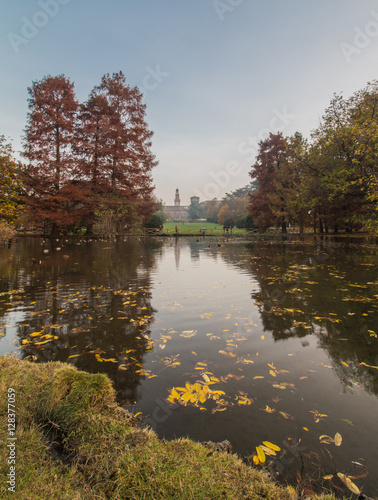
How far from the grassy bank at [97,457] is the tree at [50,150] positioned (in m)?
25.2

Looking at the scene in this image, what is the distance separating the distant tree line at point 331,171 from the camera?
59.5 ft

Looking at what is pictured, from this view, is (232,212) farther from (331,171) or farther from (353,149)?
(353,149)

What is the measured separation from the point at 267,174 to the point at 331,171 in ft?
41.6

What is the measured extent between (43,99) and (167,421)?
30311mm

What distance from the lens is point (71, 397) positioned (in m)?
2.13

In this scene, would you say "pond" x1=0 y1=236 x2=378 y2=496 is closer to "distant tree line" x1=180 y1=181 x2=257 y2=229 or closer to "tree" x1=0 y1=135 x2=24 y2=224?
"tree" x1=0 y1=135 x2=24 y2=224

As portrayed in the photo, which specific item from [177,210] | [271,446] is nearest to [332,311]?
[271,446]

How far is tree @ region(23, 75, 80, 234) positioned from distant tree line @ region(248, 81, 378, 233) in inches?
854

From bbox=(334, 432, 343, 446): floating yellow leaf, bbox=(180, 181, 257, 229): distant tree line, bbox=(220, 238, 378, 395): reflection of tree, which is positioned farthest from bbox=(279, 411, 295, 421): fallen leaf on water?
bbox=(180, 181, 257, 229): distant tree line

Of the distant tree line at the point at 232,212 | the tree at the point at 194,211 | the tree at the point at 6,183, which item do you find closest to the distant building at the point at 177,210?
the tree at the point at 194,211

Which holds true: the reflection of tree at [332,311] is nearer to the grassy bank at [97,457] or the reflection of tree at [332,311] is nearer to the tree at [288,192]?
the grassy bank at [97,457]

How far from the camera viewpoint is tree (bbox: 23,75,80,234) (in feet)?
80.9

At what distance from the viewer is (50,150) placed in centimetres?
2580

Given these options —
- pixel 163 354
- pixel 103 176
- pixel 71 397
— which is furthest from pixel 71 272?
pixel 103 176
